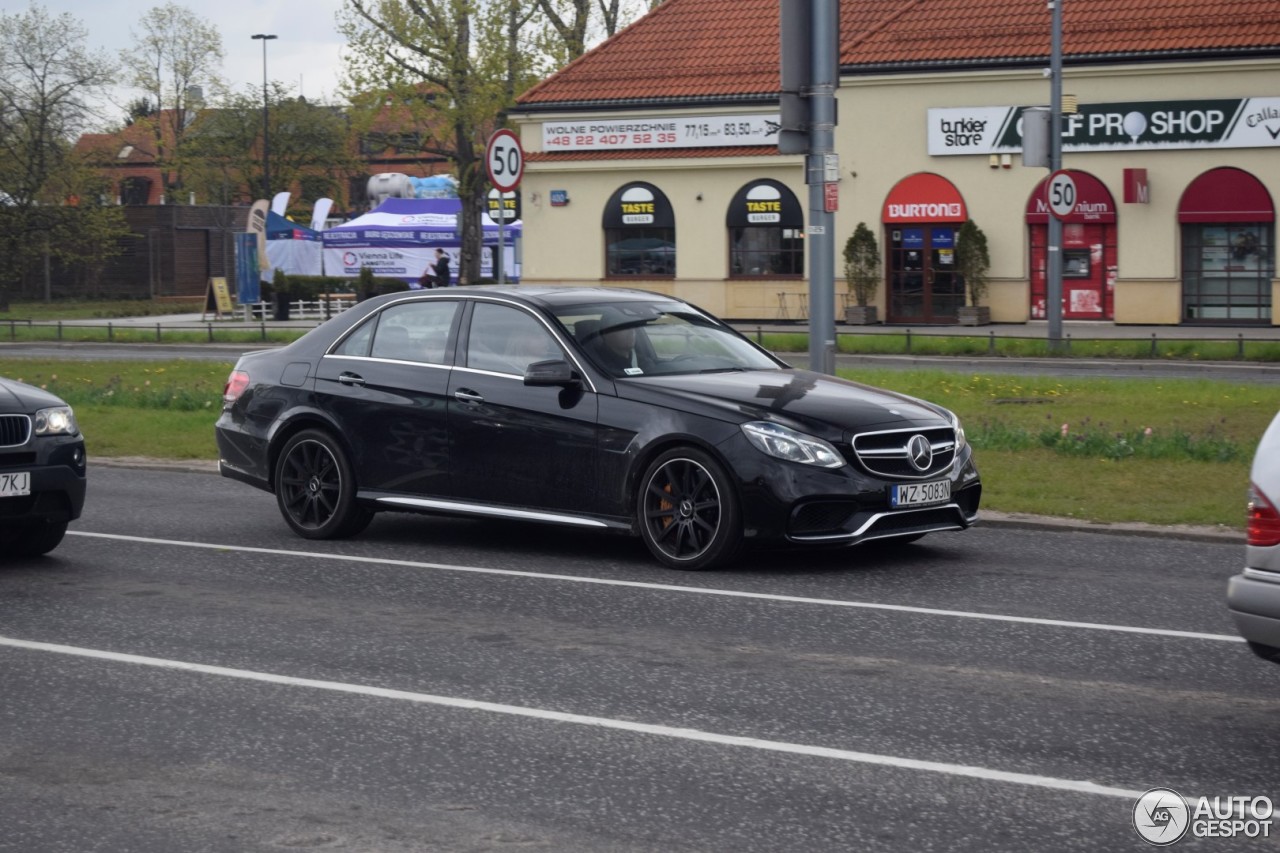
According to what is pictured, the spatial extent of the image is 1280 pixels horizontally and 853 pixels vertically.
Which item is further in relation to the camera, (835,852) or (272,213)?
(272,213)

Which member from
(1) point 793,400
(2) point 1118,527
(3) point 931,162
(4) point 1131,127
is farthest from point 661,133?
(1) point 793,400

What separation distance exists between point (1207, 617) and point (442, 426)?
4.59 m

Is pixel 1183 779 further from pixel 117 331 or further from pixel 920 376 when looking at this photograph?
pixel 117 331

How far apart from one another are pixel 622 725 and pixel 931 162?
36.1 metres

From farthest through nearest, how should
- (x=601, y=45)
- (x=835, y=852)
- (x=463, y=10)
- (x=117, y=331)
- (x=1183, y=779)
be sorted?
(x=463, y=10), (x=601, y=45), (x=117, y=331), (x=1183, y=779), (x=835, y=852)

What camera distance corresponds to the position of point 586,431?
979 cm

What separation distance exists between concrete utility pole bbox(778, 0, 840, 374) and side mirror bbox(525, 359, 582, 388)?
4609 millimetres

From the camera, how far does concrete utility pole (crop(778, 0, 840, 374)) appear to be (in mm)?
14172

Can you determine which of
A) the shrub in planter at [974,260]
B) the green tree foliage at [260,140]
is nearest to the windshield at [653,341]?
the shrub in planter at [974,260]

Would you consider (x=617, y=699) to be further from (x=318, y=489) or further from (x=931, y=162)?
(x=931, y=162)

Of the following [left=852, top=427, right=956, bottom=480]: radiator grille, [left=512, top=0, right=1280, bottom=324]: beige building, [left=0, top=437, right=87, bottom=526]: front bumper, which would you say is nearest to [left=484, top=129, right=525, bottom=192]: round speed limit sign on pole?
[left=0, top=437, right=87, bottom=526]: front bumper

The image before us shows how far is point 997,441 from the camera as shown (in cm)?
1488

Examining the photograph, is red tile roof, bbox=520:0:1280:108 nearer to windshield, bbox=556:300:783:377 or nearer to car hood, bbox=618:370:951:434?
windshield, bbox=556:300:783:377

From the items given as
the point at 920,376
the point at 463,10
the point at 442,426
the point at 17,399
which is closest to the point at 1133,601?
the point at 442,426
